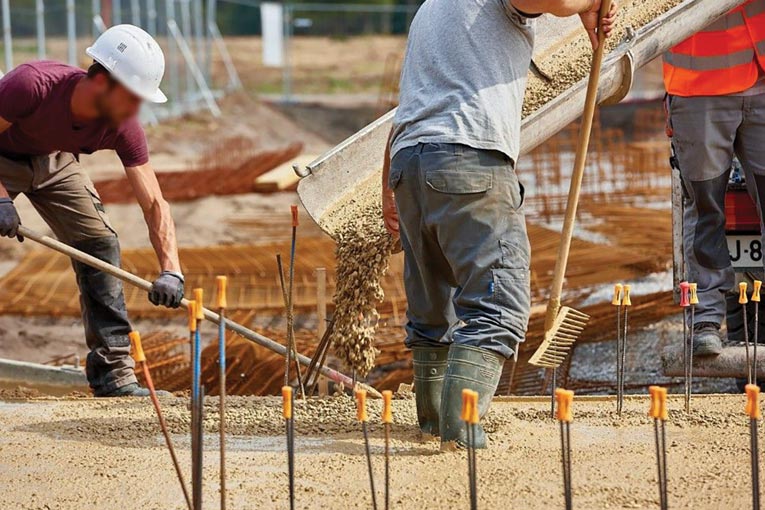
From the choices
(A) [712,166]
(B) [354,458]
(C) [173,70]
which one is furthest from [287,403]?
(C) [173,70]

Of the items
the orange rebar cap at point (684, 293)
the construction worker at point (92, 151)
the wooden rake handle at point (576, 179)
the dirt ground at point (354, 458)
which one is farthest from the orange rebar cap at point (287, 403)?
the orange rebar cap at point (684, 293)

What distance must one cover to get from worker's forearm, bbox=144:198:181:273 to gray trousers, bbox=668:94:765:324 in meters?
2.31

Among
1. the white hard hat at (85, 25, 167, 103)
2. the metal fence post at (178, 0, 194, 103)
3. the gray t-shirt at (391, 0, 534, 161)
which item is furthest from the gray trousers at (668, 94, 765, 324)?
the metal fence post at (178, 0, 194, 103)

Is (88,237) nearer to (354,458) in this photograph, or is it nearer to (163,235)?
(163,235)

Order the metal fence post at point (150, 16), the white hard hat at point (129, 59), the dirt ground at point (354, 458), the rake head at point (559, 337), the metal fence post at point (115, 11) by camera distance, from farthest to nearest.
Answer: the metal fence post at point (150, 16) → the metal fence post at point (115, 11) → the white hard hat at point (129, 59) → the rake head at point (559, 337) → the dirt ground at point (354, 458)

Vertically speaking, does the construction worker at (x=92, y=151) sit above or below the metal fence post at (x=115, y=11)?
below

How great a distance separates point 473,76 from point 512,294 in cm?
70

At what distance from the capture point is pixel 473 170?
11.4 ft

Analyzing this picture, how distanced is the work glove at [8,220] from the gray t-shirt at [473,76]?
5.34ft

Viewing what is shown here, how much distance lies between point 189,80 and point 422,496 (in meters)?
19.9

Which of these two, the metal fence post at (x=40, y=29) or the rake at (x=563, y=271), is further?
the metal fence post at (x=40, y=29)

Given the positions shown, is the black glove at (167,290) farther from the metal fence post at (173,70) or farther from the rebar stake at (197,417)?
the metal fence post at (173,70)

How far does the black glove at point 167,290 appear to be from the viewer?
4168 mm

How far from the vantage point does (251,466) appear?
11.7 feet
